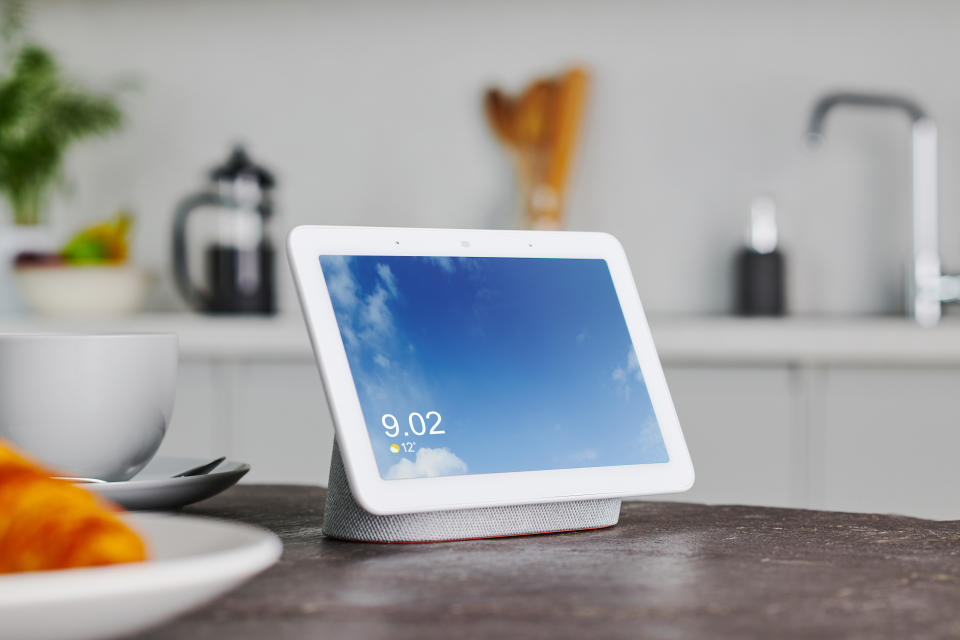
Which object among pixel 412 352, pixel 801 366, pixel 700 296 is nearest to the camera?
pixel 412 352

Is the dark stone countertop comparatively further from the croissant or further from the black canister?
the black canister

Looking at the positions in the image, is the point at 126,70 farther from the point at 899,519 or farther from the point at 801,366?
the point at 899,519

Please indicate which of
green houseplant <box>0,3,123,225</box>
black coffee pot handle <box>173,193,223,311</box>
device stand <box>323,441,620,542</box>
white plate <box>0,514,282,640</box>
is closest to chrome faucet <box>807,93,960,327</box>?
black coffee pot handle <box>173,193,223,311</box>

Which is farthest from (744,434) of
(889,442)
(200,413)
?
(200,413)

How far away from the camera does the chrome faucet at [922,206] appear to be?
2.28 metres

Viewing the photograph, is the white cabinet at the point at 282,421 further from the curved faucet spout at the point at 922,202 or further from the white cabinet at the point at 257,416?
the curved faucet spout at the point at 922,202

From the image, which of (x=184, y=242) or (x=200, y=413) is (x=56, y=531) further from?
(x=184, y=242)

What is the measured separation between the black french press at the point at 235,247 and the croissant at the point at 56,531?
1947 mm

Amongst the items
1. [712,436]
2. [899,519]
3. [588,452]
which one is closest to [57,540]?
[588,452]

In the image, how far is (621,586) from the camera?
492mm

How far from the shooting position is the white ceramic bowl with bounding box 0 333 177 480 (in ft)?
2.09

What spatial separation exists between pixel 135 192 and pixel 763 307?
1.55 metres

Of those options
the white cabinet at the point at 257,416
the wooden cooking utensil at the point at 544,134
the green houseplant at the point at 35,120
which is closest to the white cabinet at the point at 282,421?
the white cabinet at the point at 257,416

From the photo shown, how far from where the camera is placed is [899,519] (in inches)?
28.5
